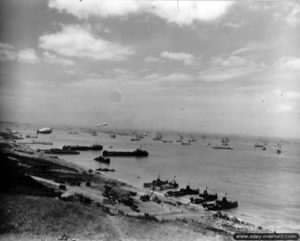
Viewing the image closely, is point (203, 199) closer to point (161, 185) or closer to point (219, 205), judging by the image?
point (219, 205)

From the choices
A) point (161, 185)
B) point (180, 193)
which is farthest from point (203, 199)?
point (161, 185)

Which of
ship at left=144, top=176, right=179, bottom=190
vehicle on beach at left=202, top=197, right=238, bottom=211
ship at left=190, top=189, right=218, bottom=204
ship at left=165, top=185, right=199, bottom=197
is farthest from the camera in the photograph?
ship at left=144, top=176, right=179, bottom=190

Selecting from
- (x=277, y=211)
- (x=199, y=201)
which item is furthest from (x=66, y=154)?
(x=277, y=211)

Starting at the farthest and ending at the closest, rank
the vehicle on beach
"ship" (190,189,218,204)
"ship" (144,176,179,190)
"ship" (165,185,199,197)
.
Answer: "ship" (144,176,179,190) → "ship" (165,185,199,197) → "ship" (190,189,218,204) → the vehicle on beach

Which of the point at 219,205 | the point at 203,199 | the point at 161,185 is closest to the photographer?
the point at 219,205

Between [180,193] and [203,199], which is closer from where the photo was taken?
[203,199]

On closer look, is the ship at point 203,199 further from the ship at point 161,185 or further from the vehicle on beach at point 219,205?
the ship at point 161,185

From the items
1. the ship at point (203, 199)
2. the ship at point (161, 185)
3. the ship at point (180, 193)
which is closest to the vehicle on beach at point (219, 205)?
the ship at point (203, 199)

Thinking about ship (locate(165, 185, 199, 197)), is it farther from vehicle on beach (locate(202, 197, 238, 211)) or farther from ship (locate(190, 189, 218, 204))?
vehicle on beach (locate(202, 197, 238, 211))

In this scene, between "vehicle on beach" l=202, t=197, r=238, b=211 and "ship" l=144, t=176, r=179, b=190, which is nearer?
"vehicle on beach" l=202, t=197, r=238, b=211

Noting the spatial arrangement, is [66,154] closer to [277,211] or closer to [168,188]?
[168,188]

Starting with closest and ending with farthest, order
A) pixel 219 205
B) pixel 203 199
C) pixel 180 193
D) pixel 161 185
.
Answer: pixel 219 205 < pixel 203 199 < pixel 180 193 < pixel 161 185

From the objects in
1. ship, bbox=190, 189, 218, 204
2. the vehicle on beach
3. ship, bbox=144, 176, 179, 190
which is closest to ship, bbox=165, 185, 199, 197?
ship, bbox=190, 189, 218, 204
